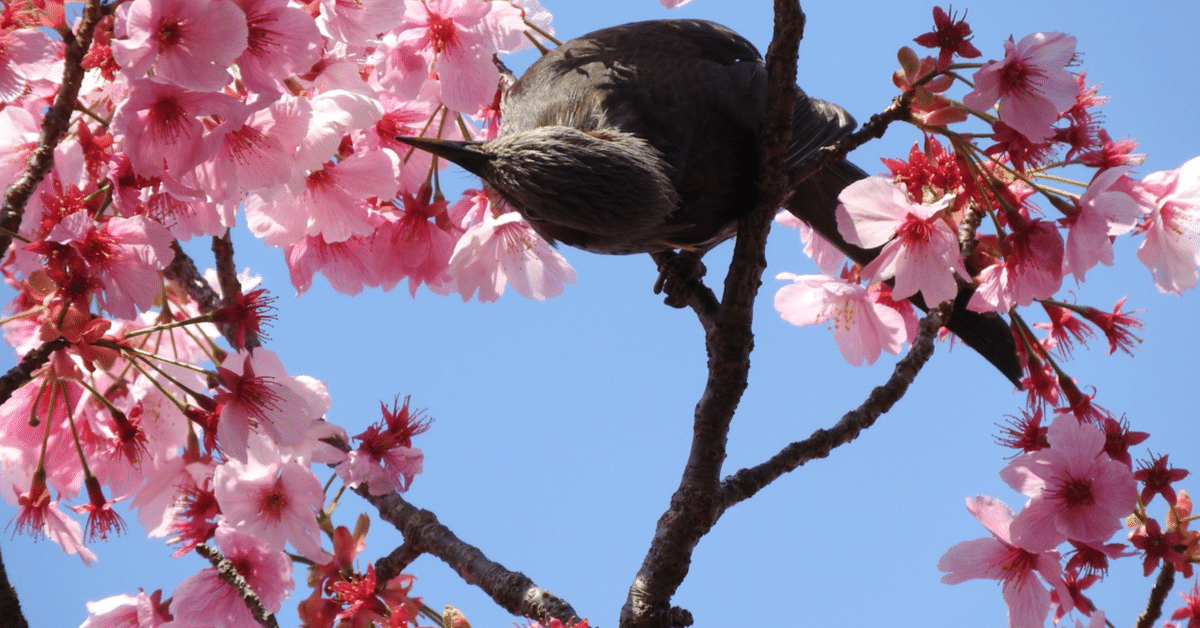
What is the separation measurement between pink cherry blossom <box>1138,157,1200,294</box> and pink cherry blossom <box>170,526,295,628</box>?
181cm

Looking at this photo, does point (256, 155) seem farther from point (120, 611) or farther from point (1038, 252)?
point (1038, 252)

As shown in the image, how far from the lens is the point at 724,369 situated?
1.99 m

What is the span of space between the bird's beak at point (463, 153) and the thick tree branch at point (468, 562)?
798 mm

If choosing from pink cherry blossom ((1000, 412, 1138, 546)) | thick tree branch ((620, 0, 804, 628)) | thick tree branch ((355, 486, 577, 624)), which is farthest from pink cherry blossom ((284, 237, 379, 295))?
pink cherry blossom ((1000, 412, 1138, 546))

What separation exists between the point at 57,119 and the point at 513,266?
3.77ft

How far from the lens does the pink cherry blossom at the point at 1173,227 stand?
77.1 inches

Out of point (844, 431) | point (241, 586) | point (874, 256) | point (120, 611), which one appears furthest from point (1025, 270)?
point (120, 611)

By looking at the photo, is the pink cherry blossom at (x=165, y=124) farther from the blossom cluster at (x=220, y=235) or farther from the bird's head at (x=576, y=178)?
the bird's head at (x=576, y=178)

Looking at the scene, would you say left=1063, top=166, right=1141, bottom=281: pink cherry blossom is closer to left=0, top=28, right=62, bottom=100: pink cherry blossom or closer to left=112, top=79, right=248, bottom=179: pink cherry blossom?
left=112, top=79, right=248, bottom=179: pink cherry blossom

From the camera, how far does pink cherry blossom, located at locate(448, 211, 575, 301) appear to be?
2475 mm

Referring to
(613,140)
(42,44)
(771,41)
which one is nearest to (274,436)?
(42,44)

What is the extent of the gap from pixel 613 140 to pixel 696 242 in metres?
0.31

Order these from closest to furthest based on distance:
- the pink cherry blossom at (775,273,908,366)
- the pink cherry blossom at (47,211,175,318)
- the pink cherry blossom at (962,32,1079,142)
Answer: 1. the pink cherry blossom at (47,211,175,318)
2. the pink cherry blossom at (962,32,1079,142)
3. the pink cherry blossom at (775,273,908,366)

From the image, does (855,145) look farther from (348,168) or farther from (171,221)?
(171,221)
